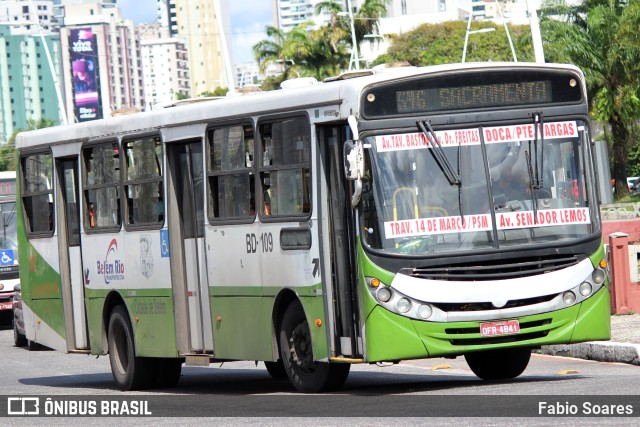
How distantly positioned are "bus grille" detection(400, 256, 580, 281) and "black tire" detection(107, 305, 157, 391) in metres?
4.98

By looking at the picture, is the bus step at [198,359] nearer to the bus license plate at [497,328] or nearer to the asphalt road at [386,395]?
the asphalt road at [386,395]

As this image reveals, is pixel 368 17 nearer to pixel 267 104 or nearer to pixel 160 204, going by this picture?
pixel 160 204

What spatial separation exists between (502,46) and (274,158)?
9294 centimetres

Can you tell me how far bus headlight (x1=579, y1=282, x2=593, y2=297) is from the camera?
12711 mm

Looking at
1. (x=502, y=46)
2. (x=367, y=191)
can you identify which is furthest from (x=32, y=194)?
(x=502, y=46)

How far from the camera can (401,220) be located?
1234cm

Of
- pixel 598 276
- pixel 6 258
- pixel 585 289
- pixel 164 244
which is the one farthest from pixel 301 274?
pixel 6 258

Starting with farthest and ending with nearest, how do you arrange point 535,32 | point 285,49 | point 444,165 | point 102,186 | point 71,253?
point 285,49
point 535,32
point 71,253
point 102,186
point 444,165

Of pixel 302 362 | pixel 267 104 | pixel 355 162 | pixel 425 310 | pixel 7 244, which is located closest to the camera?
pixel 355 162

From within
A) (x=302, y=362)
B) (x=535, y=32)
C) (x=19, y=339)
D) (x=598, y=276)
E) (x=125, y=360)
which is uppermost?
(x=535, y=32)

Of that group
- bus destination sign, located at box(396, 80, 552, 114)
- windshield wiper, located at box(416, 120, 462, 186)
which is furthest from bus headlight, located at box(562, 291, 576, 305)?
bus destination sign, located at box(396, 80, 552, 114)

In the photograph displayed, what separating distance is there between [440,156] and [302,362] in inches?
94.5

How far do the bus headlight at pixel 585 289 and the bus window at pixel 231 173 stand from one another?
3.12 metres

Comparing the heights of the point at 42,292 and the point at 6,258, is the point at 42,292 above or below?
above
